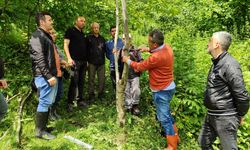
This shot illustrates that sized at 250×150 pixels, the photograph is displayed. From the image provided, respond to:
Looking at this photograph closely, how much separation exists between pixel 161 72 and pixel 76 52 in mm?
2161

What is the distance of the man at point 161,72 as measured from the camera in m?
5.54

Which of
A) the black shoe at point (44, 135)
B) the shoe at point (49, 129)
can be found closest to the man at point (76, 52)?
the shoe at point (49, 129)

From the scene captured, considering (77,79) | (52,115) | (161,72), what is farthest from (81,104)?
(161,72)

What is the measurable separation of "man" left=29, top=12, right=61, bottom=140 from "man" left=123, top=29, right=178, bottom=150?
123 centimetres

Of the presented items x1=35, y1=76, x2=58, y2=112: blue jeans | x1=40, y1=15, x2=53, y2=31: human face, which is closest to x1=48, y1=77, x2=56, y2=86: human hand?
x1=35, y1=76, x2=58, y2=112: blue jeans

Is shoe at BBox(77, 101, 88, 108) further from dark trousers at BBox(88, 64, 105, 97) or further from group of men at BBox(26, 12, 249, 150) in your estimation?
dark trousers at BBox(88, 64, 105, 97)

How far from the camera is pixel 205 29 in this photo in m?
14.6

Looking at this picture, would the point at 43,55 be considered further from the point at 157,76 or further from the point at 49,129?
the point at 157,76

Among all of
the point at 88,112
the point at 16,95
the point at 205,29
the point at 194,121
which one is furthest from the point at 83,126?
the point at 205,29

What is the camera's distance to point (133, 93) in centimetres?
674

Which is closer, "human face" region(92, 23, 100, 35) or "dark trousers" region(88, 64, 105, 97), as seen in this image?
"human face" region(92, 23, 100, 35)

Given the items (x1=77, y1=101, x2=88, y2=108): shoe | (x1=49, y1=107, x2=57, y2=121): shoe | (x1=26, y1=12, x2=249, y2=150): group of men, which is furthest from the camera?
(x1=77, y1=101, x2=88, y2=108): shoe

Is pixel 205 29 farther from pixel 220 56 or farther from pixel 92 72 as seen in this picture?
pixel 220 56

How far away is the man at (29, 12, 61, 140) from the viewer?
5.42 meters
